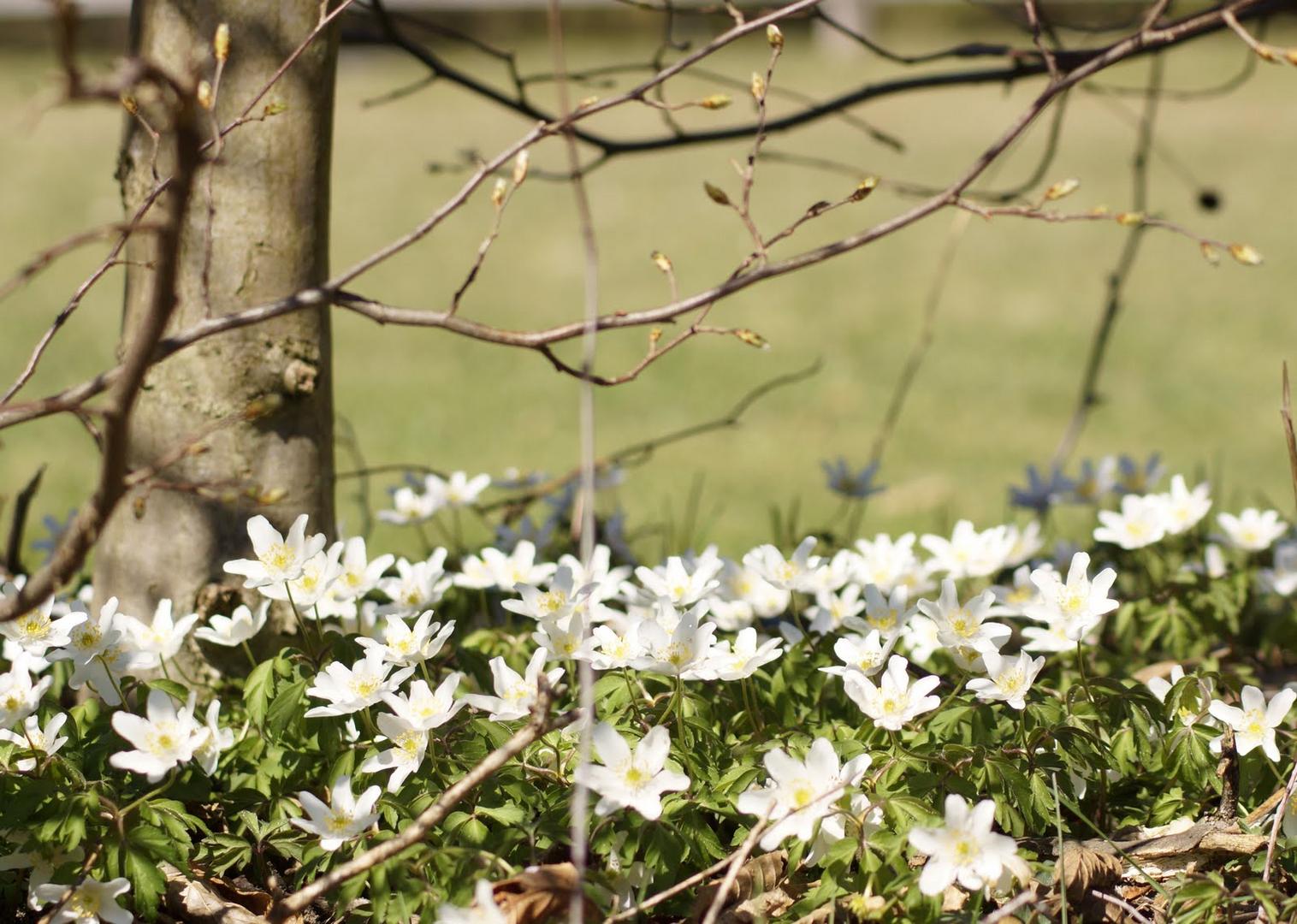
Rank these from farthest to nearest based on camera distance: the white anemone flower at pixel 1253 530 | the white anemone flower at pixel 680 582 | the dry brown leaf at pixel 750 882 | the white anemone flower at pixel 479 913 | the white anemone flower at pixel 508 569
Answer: the white anemone flower at pixel 1253 530 → the white anemone flower at pixel 508 569 → the white anemone flower at pixel 680 582 → the dry brown leaf at pixel 750 882 → the white anemone flower at pixel 479 913

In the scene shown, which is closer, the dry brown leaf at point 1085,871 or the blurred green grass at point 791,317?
the dry brown leaf at point 1085,871

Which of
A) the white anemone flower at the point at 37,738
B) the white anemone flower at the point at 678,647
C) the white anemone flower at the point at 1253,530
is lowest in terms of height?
the white anemone flower at the point at 1253,530

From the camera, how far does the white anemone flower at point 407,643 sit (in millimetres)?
1477

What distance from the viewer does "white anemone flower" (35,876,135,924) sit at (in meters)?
1.29

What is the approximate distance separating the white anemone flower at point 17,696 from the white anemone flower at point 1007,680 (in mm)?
1019

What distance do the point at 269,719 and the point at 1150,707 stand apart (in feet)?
3.28

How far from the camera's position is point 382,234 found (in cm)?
766

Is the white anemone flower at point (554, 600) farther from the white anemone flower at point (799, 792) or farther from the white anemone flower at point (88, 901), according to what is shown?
the white anemone flower at point (88, 901)

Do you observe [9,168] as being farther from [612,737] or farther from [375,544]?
[612,737]

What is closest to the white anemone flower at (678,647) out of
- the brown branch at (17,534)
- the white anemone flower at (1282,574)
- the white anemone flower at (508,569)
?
the white anemone flower at (508,569)

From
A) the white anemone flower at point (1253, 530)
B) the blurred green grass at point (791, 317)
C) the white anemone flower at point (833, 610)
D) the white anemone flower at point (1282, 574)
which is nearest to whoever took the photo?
the white anemone flower at point (833, 610)

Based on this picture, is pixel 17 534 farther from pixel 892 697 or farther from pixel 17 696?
pixel 892 697

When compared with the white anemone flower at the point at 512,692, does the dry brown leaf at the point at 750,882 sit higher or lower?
lower

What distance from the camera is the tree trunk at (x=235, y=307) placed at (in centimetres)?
171
